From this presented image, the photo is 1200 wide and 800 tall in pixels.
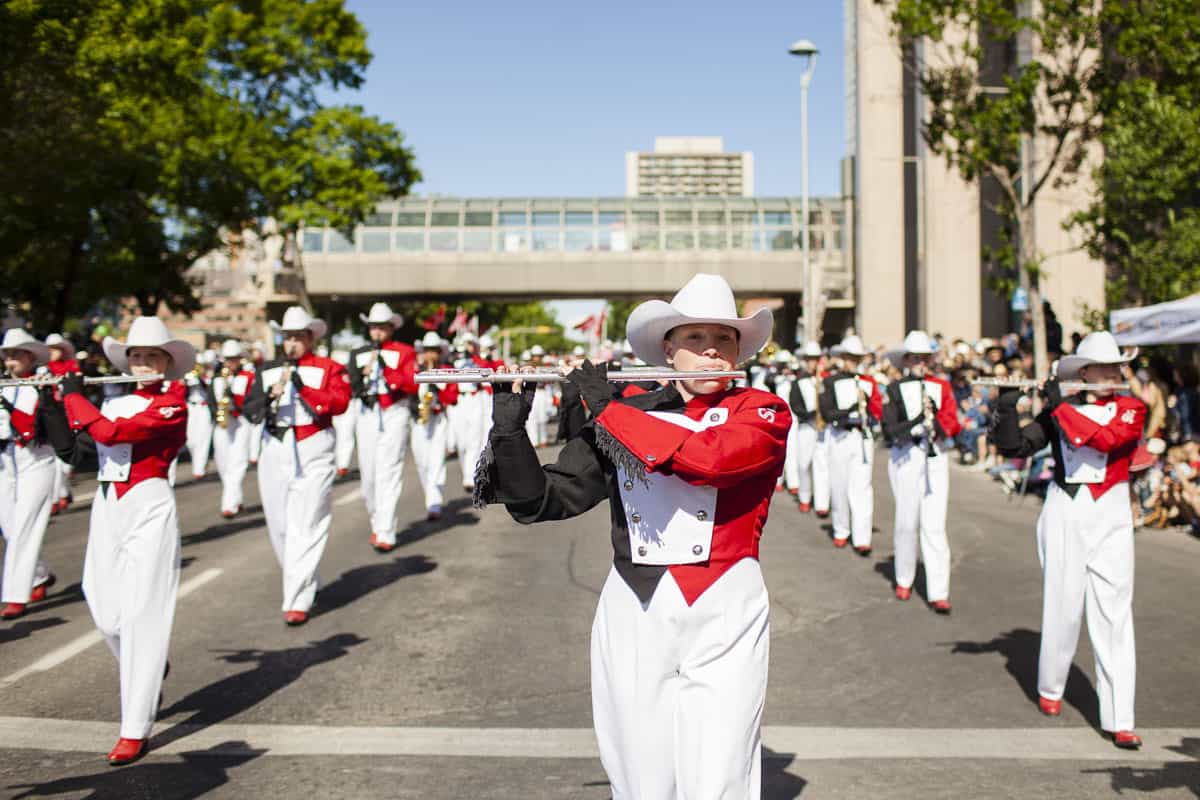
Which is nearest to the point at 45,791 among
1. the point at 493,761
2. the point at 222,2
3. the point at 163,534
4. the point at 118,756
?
the point at 118,756

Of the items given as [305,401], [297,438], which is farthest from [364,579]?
[305,401]

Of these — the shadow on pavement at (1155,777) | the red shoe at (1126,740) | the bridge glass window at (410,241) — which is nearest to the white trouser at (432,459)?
the red shoe at (1126,740)

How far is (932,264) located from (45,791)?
3527cm

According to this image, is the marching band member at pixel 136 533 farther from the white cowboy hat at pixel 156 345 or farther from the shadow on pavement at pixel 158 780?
the shadow on pavement at pixel 158 780

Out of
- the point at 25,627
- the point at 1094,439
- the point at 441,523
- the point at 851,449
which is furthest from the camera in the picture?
the point at 441,523

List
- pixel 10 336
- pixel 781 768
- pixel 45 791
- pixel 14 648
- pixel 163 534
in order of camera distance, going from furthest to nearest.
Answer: pixel 10 336
pixel 14 648
pixel 163 534
pixel 781 768
pixel 45 791

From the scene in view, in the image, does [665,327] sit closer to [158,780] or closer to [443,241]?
[158,780]

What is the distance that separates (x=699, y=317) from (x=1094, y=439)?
354cm

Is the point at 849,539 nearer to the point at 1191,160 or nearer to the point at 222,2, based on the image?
the point at 1191,160

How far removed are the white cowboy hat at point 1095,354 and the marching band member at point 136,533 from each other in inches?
199

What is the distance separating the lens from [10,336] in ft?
31.8

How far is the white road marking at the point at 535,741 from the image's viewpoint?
581 cm

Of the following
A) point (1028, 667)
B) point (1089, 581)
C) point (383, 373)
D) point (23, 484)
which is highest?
point (383, 373)

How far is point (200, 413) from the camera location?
19.3 m
